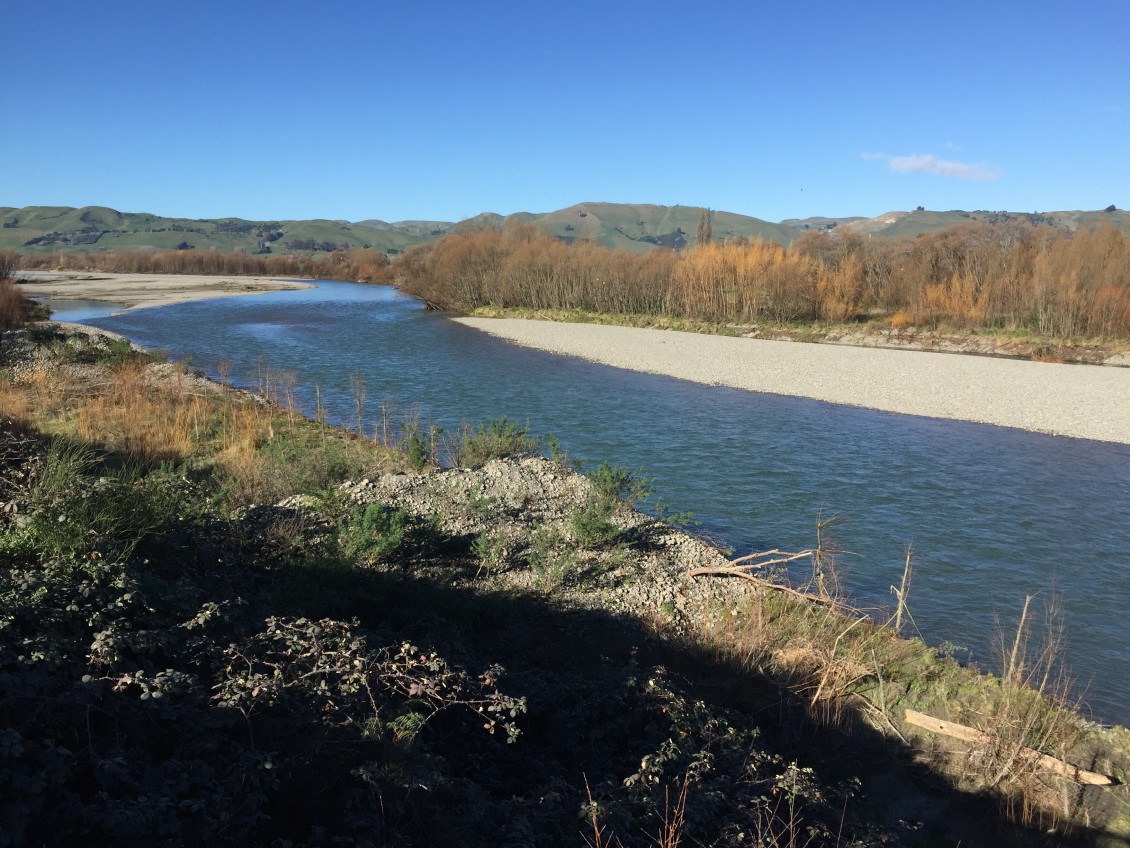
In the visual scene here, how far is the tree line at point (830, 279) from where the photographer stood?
31312mm

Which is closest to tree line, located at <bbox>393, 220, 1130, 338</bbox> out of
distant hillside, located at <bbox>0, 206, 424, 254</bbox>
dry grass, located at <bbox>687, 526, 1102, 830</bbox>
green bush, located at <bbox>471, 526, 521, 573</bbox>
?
dry grass, located at <bbox>687, 526, 1102, 830</bbox>

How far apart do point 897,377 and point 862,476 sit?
1280 cm

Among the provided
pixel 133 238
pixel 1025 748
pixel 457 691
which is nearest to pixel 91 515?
pixel 457 691

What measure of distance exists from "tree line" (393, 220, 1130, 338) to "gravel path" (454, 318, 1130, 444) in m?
5.59

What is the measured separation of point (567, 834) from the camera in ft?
11.4

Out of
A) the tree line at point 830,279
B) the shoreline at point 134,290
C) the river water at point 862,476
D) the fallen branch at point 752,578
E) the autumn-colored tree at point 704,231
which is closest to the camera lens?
the fallen branch at point 752,578

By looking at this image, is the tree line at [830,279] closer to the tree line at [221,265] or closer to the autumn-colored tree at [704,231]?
the autumn-colored tree at [704,231]

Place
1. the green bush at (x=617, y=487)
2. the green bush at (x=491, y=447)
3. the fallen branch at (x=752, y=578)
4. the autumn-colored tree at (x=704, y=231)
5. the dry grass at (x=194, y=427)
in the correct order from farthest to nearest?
the autumn-colored tree at (x=704, y=231)
the green bush at (x=491, y=447)
the dry grass at (x=194, y=427)
the green bush at (x=617, y=487)
the fallen branch at (x=752, y=578)

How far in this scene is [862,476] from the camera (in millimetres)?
13680

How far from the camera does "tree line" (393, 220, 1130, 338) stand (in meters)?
31.3

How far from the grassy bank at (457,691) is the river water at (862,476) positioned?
788 mm

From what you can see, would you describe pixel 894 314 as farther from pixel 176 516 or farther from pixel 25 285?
pixel 25 285

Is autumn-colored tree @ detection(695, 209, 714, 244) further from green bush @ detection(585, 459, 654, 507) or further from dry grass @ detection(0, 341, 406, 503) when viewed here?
green bush @ detection(585, 459, 654, 507)

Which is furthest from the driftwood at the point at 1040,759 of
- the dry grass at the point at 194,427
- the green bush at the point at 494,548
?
the dry grass at the point at 194,427
